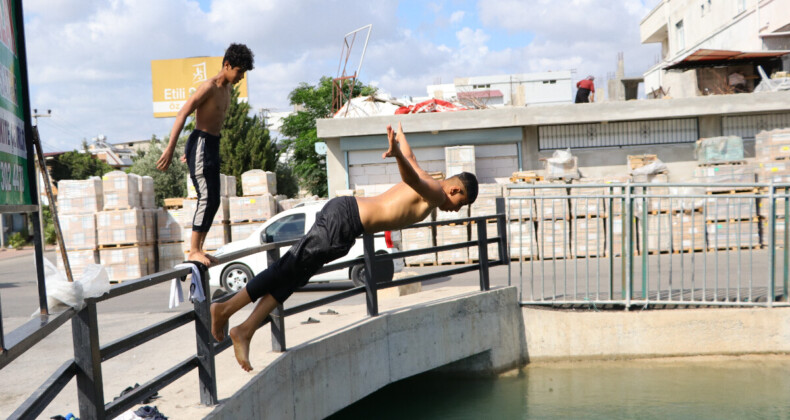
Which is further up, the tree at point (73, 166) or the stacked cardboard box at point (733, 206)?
the tree at point (73, 166)

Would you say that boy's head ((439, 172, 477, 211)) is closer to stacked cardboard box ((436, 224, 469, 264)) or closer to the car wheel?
the car wheel

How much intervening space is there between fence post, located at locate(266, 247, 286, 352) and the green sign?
112 inches

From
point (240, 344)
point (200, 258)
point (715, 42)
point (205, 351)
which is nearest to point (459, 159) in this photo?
point (240, 344)

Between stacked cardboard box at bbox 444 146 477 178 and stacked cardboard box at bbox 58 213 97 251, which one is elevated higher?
stacked cardboard box at bbox 444 146 477 178

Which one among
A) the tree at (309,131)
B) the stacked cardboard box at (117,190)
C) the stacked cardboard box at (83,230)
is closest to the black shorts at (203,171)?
the stacked cardboard box at (117,190)

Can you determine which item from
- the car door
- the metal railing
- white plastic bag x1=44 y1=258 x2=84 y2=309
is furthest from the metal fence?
white plastic bag x1=44 y1=258 x2=84 y2=309

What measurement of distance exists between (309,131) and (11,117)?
35660mm

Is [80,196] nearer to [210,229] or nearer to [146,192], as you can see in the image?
[146,192]

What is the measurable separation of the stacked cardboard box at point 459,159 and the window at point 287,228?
251 inches

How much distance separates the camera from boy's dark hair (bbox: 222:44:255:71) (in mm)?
5172

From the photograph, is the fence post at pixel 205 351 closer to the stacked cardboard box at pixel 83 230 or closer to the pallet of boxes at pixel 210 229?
the pallet of boxes at pixel 210 229

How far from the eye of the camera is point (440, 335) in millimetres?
7801

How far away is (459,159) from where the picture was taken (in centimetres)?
1820

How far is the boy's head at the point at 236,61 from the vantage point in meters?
5.18
